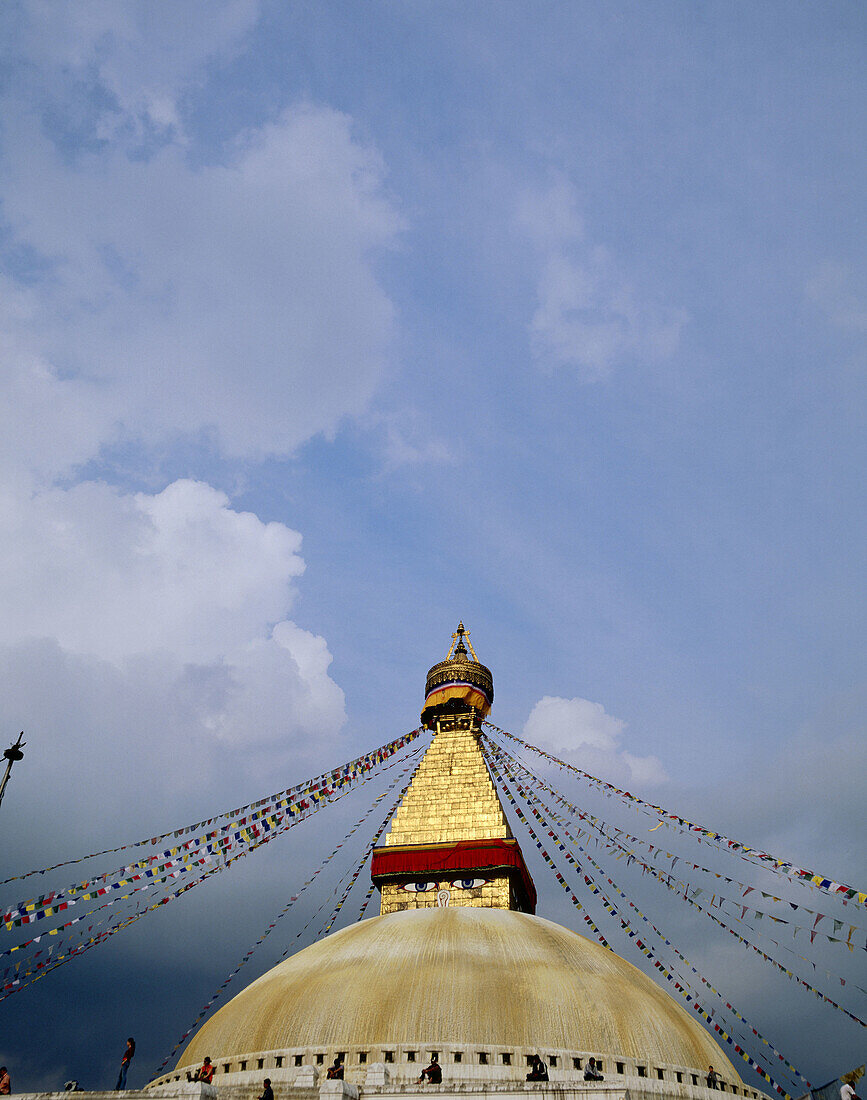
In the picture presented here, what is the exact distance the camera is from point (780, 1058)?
52.7ft

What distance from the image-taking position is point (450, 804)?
2195 centimetres

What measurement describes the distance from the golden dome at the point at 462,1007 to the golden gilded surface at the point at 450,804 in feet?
16.9

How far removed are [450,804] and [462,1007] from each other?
903cm

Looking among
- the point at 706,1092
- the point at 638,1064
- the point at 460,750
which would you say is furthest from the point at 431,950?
the point at 460,750

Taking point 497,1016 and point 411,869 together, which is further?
point 411,869

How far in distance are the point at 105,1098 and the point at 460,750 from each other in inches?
553

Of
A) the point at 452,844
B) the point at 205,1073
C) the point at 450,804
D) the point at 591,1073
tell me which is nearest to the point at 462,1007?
the point at 591,1073

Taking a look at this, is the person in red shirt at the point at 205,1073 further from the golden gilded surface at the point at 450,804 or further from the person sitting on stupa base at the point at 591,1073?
the golden gilded surface at the point at 450,804

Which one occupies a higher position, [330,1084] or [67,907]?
[67,907]

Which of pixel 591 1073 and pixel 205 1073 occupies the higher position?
pixel 591 1073

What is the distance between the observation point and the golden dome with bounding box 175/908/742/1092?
12672mm

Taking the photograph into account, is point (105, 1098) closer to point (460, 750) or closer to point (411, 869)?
point (411, 869)

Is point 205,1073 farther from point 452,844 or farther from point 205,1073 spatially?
point 452,844

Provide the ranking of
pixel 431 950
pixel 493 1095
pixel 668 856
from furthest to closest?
pixel 668 856
pixel 431 950
pixel 493 1095
